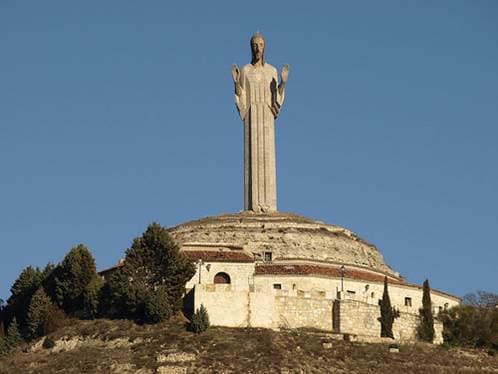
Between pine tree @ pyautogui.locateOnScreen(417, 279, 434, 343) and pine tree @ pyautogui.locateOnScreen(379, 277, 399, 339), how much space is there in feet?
5.86

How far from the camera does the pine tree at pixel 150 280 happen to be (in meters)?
84.7

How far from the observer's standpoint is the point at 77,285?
289 feet

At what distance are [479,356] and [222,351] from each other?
50.8 ft

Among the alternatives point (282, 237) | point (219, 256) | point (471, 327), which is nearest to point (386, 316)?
point (471, 327)

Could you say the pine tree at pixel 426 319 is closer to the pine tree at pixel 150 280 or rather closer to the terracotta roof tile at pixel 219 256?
the terracotta roof tile at pixel 219 256

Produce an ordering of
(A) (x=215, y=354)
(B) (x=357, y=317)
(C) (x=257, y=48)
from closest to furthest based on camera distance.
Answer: (A) (x=215, y=354), (B) (x=357, y=317), (C) (x=257, y=48)

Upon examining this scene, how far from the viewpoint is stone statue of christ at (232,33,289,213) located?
99.4 metres

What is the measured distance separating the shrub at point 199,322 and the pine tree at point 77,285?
7.14 meters

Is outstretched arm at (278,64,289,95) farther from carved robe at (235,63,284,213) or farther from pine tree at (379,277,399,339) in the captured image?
pine tree at (379,277,399,339)

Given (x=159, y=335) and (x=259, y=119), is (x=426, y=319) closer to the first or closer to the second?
(x=159, y=335)

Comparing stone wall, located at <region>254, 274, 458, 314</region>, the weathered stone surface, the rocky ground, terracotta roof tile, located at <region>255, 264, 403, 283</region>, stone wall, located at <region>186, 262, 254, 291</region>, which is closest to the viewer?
the rocky ground

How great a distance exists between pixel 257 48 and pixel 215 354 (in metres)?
29.6

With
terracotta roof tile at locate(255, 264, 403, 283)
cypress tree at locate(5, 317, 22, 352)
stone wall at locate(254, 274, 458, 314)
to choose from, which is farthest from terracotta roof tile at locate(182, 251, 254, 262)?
cypress tree at locate(5, 317, 22, 352)

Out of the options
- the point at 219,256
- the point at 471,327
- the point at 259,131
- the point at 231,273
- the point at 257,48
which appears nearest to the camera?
the point at 231,273
